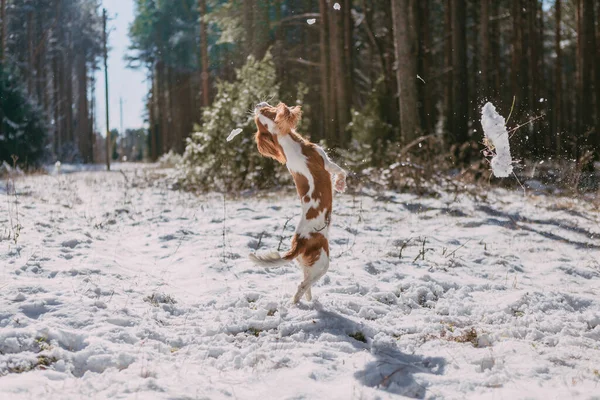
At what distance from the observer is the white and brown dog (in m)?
4.16

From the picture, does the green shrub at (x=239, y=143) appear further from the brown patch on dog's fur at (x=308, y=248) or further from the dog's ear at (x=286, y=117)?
the brown patch on dog's fur at (x=308, y=248)

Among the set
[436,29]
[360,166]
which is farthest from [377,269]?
[436,29]

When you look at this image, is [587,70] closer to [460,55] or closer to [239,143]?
[460,55]

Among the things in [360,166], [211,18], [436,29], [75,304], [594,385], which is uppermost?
[436,29]

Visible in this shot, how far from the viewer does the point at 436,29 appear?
28.0m

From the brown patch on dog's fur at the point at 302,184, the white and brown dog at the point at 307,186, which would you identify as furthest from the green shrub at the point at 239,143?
the brown patch on dog's fur at the point at 302,184

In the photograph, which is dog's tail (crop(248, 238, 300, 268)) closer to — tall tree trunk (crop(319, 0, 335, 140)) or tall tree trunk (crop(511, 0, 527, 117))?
tall tree trunk (crop(319, 0, 335, 140))

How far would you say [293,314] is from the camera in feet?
13.8

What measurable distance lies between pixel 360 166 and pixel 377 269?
770 centimetres

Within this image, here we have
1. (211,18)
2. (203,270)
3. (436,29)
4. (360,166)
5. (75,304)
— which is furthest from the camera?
(436,29)

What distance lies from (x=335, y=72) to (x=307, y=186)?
12.8 m

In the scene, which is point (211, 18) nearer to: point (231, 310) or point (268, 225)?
point (268, 225)

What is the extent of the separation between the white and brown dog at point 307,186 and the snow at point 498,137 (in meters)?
1.77

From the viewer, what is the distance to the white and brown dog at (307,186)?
164 inches
